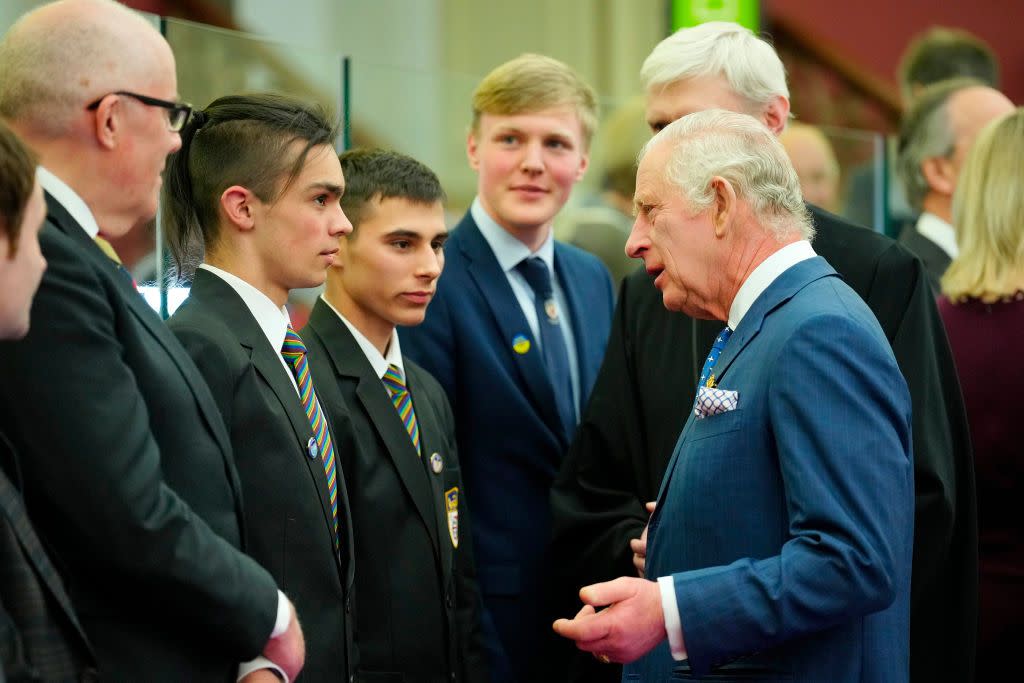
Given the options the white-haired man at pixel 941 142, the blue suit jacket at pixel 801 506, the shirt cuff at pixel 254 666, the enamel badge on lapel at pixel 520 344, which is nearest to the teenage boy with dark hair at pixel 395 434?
the enamel badge on lapel at pixel 520 344

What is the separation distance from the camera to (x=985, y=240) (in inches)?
127

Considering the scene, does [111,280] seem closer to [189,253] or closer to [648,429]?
[189,253]

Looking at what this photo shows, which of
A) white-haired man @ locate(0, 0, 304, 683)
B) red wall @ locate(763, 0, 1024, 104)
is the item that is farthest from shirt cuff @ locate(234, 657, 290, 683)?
red wall @ locate(763, 0, 1024, 104)

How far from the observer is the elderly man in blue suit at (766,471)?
204 cm

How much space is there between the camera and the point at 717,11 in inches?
185

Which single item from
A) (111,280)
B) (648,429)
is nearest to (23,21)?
(111,280)

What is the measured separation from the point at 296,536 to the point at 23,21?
34.9 inches

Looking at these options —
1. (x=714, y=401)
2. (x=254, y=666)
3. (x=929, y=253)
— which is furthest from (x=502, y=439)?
(x=929, y=253)

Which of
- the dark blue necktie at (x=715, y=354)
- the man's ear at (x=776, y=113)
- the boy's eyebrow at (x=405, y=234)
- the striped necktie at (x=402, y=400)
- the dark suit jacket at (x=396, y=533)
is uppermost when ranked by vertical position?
the man's ear at (x=776, y=113)

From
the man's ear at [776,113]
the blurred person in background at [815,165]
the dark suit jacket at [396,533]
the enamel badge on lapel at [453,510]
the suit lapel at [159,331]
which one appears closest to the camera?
the suit lapel at [159,331]

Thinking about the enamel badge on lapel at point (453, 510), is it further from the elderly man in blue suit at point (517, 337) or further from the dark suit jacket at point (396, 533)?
the elderly man in blue suit at point (517, 337)

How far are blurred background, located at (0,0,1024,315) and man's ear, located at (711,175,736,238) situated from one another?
47.4 inches

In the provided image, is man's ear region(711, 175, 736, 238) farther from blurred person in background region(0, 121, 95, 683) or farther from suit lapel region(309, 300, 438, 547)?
blurred person in background region(0, 121, 95, 683)

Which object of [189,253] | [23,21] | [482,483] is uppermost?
[23,21]
